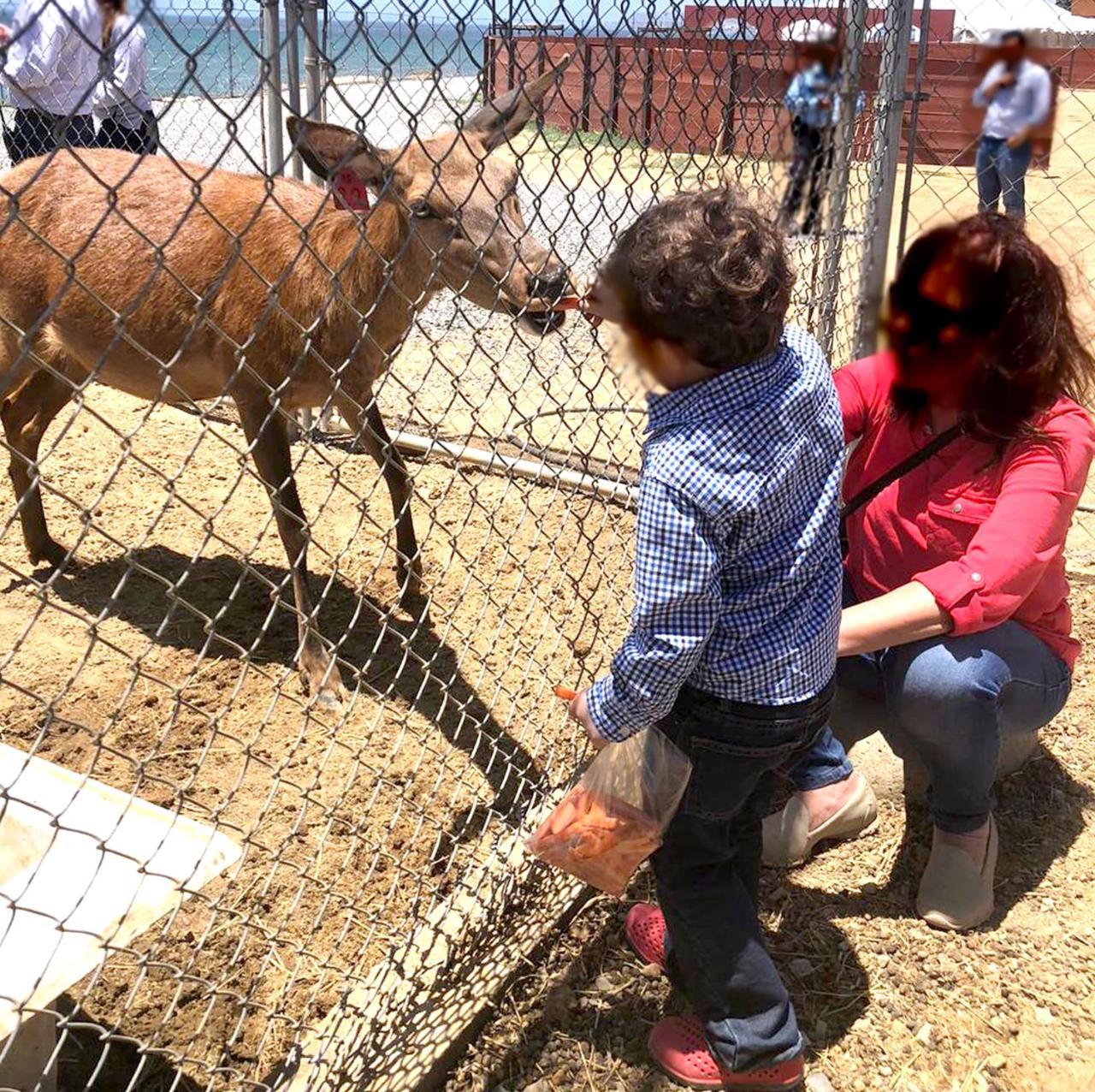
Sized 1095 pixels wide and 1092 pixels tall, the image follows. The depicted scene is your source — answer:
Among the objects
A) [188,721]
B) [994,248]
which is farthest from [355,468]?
[994,248]

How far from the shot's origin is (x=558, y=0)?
2102 mm

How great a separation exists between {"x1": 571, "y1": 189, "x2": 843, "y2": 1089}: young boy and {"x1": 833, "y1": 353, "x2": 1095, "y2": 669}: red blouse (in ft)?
1.57

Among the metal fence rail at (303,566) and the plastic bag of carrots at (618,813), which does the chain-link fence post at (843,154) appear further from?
the plastic bag of carrots at (618,813)

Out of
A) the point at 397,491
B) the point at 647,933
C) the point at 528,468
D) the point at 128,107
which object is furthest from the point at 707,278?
the point at 128,107

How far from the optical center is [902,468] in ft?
7.82

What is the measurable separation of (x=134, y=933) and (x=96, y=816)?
283 millimetres

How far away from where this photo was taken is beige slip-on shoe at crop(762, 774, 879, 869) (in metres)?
2.72

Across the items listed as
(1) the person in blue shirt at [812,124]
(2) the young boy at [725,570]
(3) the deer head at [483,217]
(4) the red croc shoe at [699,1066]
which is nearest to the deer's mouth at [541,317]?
(3) the deer head at [483,217]

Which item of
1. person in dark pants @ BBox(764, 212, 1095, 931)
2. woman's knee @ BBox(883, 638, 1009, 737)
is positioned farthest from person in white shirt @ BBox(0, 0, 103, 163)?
woman's knee @ BBox(883, 638, 1009, 737)

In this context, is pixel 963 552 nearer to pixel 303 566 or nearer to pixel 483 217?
pixel 483 217

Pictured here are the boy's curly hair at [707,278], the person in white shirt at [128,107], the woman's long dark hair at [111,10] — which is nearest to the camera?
the woman's long dark hair at [111,10]

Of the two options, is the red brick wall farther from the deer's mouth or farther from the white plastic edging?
the white plastic edging

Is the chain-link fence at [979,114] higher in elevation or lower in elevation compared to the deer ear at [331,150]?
higher

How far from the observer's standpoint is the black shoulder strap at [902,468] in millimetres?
2361
